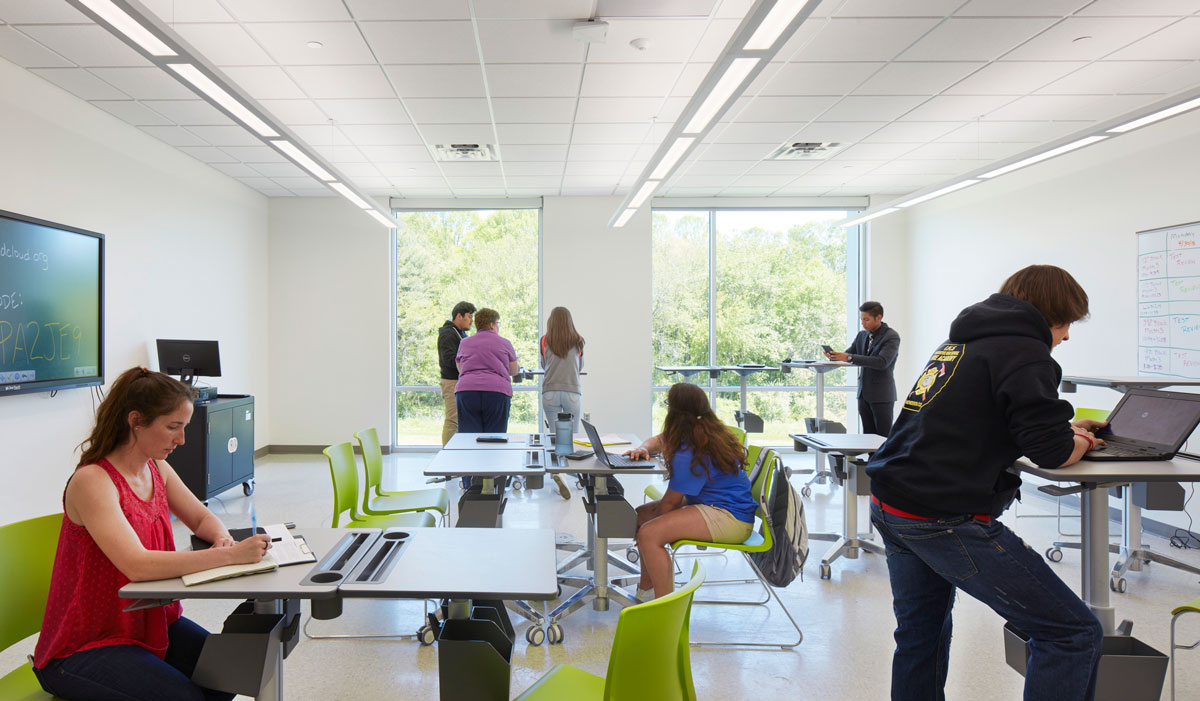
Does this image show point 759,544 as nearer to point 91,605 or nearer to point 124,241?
point 91,605

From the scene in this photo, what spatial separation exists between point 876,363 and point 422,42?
4140 mm

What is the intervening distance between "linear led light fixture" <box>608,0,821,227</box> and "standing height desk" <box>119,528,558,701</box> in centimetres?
195

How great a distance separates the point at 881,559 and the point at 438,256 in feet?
18.7

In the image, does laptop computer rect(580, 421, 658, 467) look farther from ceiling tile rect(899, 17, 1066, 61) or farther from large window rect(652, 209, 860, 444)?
large window rect(652, 209, 860, 444)

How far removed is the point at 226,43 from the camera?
11.9ft

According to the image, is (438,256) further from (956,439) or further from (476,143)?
(956,439)

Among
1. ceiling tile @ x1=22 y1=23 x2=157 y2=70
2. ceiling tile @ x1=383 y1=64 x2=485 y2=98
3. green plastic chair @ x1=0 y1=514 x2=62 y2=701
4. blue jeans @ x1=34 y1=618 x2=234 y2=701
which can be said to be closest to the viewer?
blue jeans @ x1=34 y1=618 x2=234 y2=701

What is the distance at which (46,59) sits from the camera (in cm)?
388

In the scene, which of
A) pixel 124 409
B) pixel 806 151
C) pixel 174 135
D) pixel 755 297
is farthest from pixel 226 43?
pixel 755 297

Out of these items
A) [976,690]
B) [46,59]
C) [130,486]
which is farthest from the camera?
[46,59]

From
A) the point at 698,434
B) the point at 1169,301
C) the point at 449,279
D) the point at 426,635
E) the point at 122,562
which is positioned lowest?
the point at 426,635

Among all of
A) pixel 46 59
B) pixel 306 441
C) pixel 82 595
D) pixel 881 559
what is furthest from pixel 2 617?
pixel 306 441

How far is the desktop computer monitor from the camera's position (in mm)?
5328

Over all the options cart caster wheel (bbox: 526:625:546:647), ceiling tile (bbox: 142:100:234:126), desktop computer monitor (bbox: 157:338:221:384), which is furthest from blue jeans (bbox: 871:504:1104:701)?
desktop computer monitor (bbox: 157:338:221:384)
